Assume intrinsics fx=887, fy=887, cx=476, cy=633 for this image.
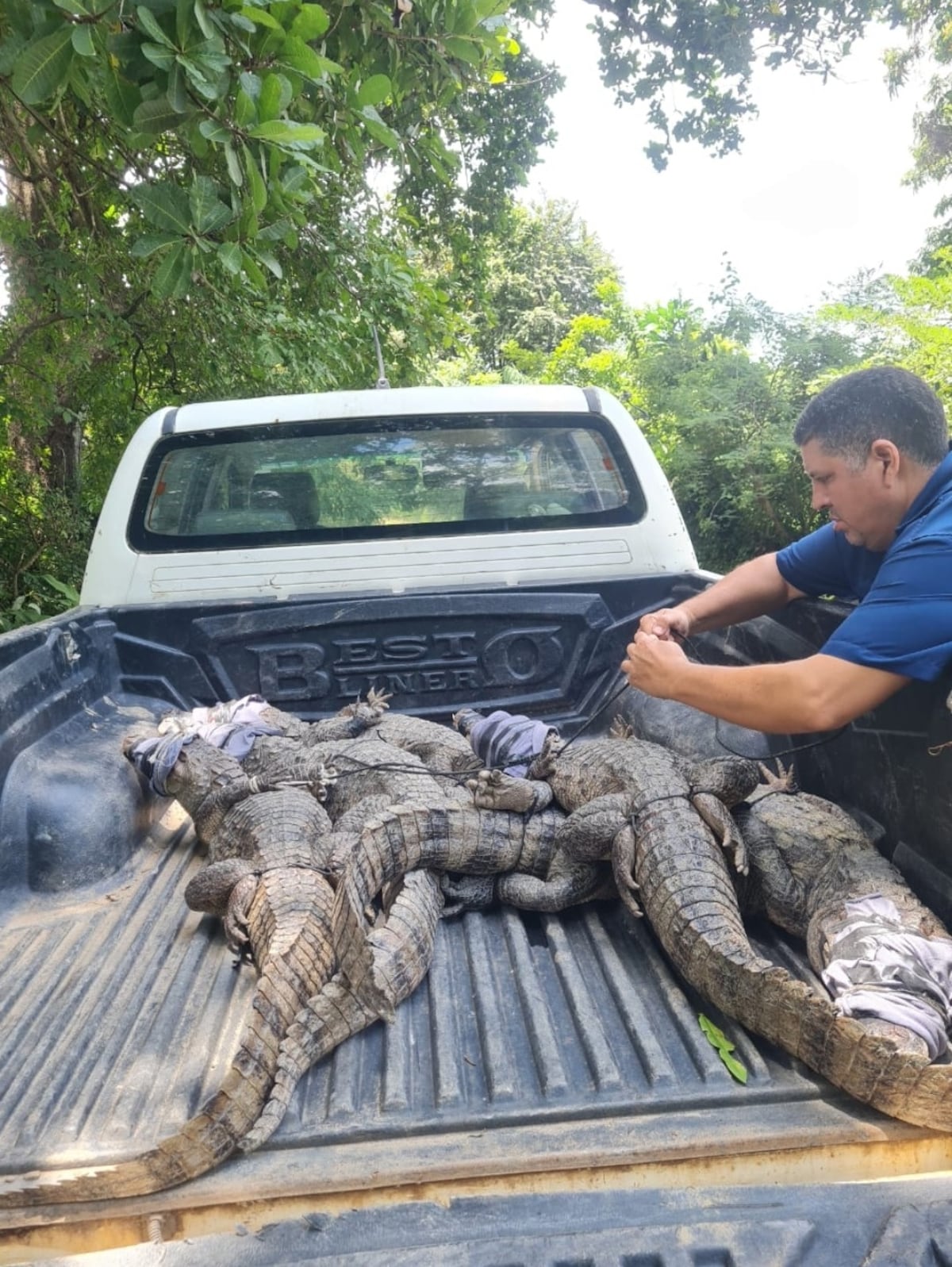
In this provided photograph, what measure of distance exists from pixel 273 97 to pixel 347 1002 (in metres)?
2.53

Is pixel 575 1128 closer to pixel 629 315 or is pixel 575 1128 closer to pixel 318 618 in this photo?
pixel 318 618

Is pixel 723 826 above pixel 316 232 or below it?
below

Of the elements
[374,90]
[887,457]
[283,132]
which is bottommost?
[887,457]

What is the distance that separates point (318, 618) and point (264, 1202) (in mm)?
2365

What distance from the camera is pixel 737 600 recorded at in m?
3.19

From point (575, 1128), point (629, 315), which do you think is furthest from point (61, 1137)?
point (629, 315)

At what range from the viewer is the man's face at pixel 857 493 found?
235cm

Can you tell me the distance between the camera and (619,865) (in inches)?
96.8

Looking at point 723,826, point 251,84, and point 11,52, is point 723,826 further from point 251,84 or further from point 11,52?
point 11,52

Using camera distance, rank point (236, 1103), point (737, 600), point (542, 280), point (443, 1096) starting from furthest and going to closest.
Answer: point (542, 280)
point (737, 600)
point (443, 1096)
point (236, 1103)

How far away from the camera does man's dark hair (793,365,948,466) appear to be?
90.6 inches

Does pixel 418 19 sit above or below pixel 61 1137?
above

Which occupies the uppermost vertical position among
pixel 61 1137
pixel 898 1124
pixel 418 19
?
pixel 418 19

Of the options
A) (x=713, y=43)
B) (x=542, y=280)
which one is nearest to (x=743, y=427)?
(x=713, y=43)
